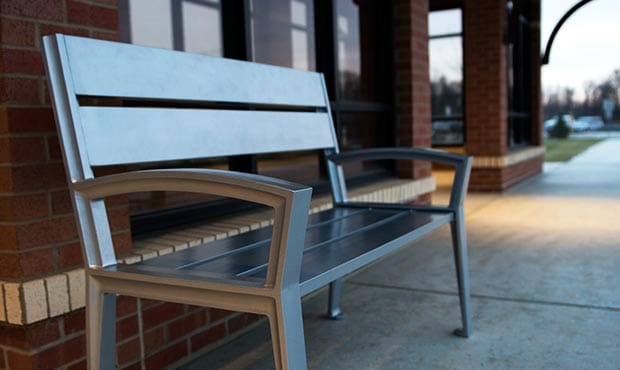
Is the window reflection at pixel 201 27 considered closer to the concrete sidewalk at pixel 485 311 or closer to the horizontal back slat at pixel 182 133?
the horizontal back slat at pixel 182 133

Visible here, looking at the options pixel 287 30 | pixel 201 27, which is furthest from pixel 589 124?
pixel 201 27

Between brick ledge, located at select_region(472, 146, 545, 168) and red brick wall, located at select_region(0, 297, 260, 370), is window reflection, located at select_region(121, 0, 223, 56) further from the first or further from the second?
brick ledge, located at select_region(472, 146, 545, 168)

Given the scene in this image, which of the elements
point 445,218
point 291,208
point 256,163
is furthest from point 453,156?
point 291,208

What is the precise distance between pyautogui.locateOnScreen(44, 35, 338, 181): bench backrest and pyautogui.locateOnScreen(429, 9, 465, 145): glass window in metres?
6.96

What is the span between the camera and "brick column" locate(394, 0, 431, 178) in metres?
4.16

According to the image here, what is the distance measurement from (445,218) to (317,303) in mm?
937

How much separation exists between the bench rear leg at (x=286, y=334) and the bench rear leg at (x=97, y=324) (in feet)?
1.57

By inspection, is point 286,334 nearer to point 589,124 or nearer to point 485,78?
point 485,78

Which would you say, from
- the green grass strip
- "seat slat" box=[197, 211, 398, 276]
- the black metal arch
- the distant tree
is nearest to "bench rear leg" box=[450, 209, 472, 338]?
"seat slat" box=[197, 211, 398, 276]

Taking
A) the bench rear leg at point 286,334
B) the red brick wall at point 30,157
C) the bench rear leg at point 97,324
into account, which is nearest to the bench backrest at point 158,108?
the red brick wall at point 30,157

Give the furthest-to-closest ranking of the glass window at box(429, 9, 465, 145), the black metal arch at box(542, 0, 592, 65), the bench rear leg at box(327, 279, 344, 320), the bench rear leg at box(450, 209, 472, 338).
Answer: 1. the glass window at box(429, 9, 465, 145)
2. the black metal arch at box(542, 0, 592, 65)
3. the bench rear leg at box(327, 279, 344, 320)
4. the bench rear leg at box(450, 209, 472, 338)

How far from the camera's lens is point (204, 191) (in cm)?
118

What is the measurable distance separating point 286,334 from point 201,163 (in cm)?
179

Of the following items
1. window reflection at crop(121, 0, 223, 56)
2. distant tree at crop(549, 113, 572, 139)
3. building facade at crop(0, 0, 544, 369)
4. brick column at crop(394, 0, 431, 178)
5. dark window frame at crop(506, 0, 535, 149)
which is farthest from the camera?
distant tree at crop(549, 113, 572, 139)
